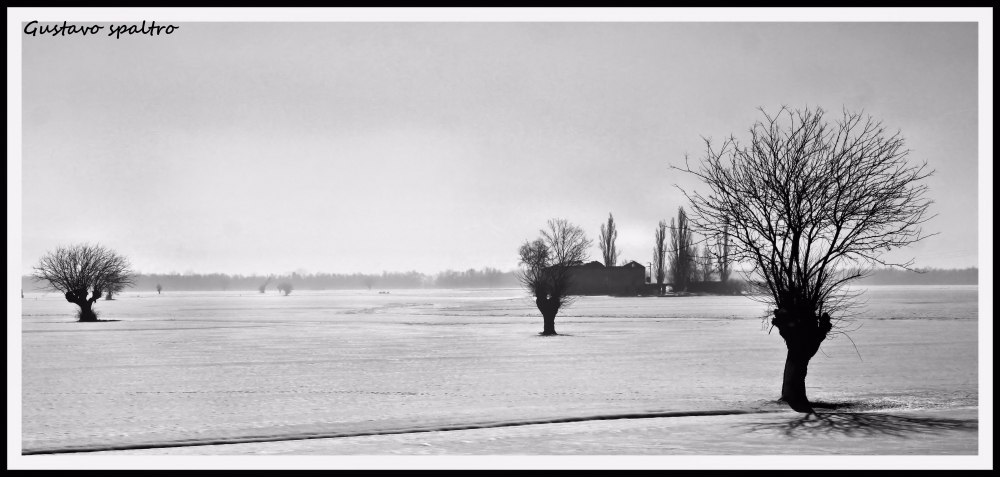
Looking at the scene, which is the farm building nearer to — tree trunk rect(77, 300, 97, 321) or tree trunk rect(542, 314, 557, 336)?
tree trunk rect(77, 300, 97, 321)

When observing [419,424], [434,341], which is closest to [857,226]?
[419,424]

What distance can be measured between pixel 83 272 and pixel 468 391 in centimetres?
4902

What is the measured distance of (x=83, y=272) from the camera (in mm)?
56781

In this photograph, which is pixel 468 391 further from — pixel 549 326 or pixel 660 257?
pixel 660 257

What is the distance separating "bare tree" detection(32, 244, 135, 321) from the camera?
5459 centimetres

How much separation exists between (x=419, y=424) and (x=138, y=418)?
4.67 m

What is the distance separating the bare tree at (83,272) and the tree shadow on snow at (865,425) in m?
49.2

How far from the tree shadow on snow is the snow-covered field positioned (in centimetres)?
9

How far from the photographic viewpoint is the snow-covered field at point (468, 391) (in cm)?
1126

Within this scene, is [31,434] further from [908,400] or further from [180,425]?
[908,400]

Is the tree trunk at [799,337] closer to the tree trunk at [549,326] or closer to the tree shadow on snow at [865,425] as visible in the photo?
the tree shadow on snow at [865,425]

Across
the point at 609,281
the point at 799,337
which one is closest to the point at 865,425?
the point at 799,337

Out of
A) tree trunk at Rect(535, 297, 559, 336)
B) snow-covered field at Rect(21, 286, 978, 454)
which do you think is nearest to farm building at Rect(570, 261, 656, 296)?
tree trunk at Rect(535, 297, 559, 336)

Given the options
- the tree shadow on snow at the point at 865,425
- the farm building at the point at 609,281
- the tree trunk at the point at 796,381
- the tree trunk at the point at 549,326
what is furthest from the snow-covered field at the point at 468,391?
the farm building at the point at 609,281
